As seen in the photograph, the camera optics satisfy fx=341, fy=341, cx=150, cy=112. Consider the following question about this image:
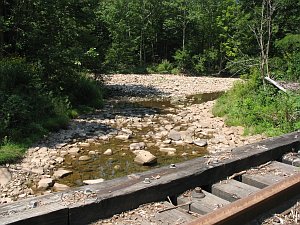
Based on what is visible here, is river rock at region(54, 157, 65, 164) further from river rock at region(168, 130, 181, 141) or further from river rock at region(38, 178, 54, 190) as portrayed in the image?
river rock at region(168, 130, 181, 141)

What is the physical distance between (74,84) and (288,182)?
471 inches

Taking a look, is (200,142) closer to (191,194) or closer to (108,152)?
(108,152)

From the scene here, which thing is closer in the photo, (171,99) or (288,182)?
(288,182)

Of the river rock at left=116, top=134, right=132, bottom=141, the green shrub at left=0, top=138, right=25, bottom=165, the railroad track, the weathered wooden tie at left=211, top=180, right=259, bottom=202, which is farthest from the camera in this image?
the river rock at left=116, top=134, right=132, bottom=141

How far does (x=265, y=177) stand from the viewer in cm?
372

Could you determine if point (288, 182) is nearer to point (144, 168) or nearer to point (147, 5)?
point (144, 168)

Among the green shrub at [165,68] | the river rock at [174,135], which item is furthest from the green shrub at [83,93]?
the green shrub at [165,68]

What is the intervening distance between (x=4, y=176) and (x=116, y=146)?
3135mm

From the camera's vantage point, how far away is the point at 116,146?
29.7 feet

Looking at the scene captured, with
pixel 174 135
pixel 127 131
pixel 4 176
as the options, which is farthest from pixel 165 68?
pixel 4 176

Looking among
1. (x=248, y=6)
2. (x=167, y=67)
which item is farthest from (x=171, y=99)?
(x=167, y=67)

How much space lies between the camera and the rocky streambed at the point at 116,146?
673cm

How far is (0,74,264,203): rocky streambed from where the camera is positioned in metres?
6.73

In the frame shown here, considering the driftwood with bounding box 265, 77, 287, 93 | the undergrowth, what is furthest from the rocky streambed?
the driftwood with bounding box 265, 77, 287, 93
